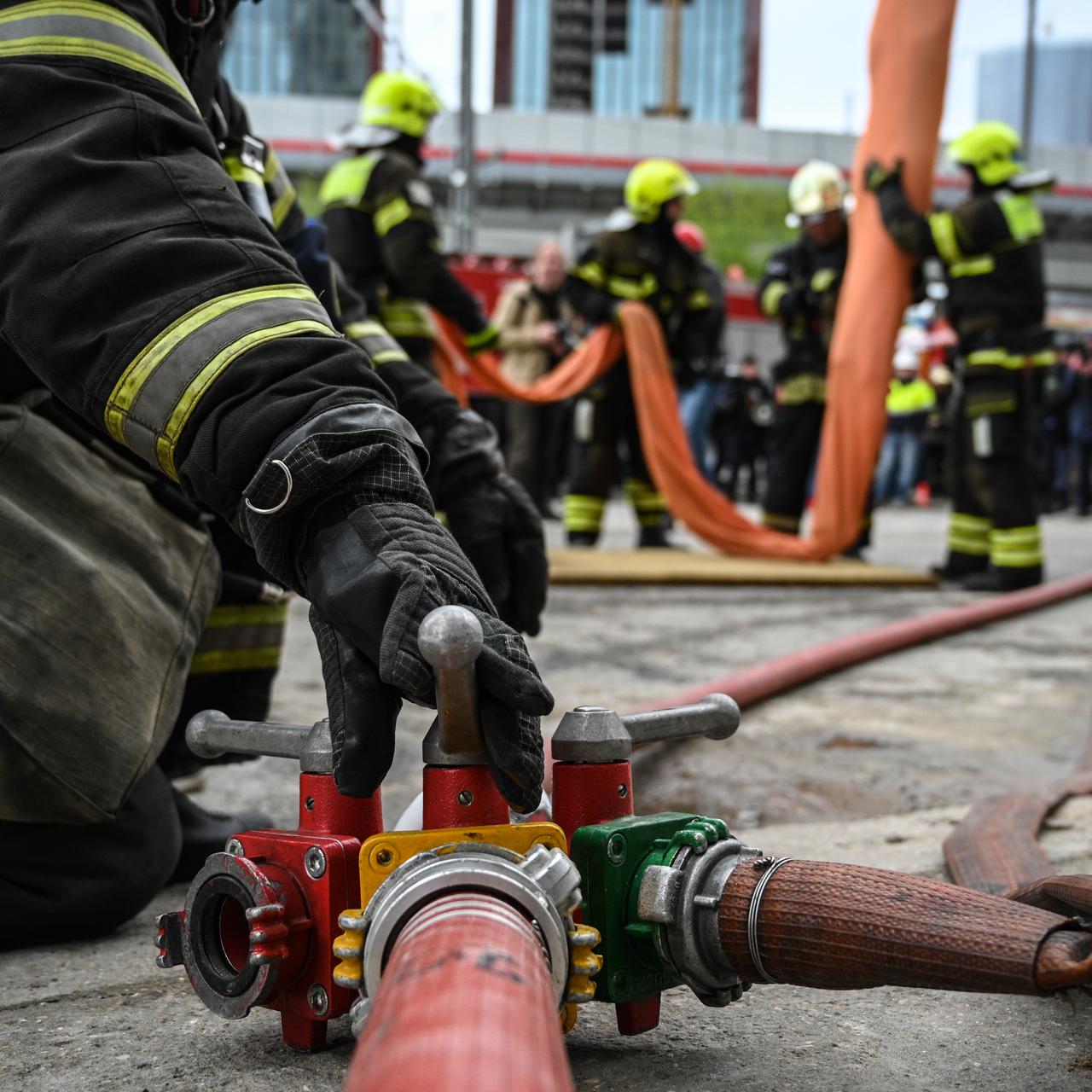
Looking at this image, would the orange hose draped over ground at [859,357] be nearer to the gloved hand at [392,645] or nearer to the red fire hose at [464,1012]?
the gloved hand at [392,645]

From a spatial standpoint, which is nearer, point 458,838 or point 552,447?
point 458,838

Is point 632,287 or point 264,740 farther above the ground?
point 632,287

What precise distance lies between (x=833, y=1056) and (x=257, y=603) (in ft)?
3.60

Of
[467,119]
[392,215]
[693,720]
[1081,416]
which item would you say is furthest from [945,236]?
[1081,416]

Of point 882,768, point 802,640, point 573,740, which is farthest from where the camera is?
Answer: point 802,640

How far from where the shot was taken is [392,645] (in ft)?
3.15

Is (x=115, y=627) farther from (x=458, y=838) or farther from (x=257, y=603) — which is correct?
(x=458, y=838)

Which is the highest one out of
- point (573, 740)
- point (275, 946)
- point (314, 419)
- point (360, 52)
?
point (360, 52)

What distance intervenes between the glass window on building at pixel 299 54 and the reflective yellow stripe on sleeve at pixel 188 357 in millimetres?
39734

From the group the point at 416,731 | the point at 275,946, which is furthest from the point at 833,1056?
the point at 416,731

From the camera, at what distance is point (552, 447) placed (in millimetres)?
9797

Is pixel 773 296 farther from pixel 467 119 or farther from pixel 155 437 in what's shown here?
pixel 155 437

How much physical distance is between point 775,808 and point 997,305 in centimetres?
414

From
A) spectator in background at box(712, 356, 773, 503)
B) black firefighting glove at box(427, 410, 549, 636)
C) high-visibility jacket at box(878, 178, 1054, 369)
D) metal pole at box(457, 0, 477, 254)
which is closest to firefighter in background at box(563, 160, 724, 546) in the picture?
high-visibility jacket at box(878, 178, 1054, 369)
